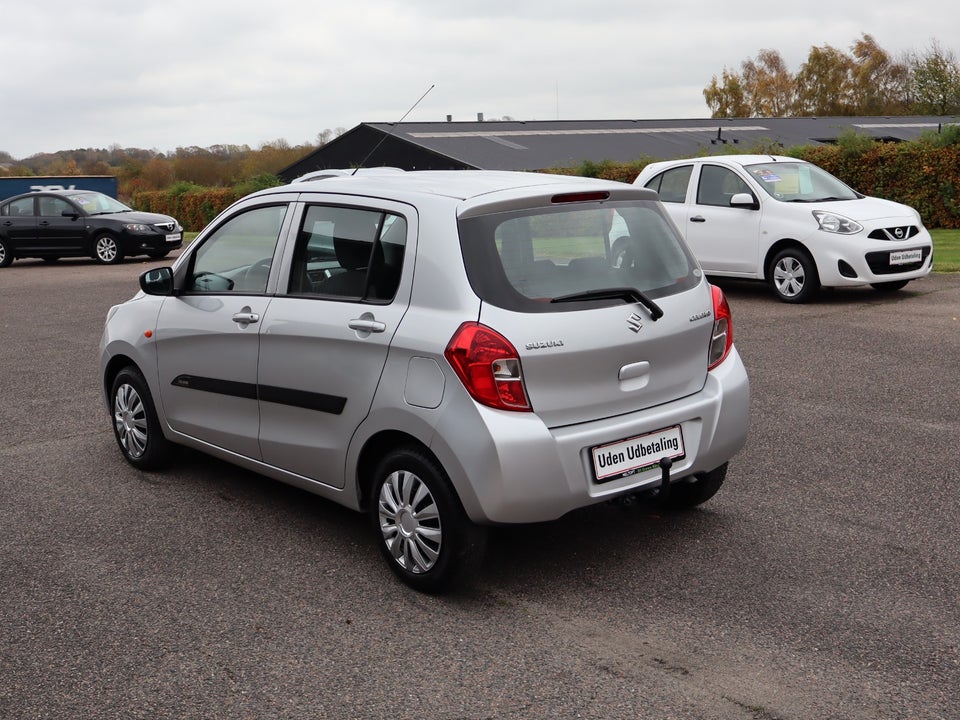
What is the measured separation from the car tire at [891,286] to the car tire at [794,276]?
1056 mm

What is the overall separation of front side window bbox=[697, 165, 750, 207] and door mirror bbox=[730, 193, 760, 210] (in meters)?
0.27

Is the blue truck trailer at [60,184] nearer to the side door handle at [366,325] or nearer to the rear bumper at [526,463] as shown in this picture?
the side door handle at [366,325]

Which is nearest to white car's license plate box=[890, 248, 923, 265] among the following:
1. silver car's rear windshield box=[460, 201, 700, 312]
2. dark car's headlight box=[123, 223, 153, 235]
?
silver car's rear windshield box=[460, 201, 700, 312]

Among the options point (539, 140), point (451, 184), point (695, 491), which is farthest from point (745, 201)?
point (539, 140)

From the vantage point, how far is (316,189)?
200 inches

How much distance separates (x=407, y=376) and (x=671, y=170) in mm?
10413

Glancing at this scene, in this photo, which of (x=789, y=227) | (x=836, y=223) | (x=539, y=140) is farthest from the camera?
(x=539, y=140)

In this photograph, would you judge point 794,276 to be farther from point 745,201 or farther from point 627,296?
point 627,296

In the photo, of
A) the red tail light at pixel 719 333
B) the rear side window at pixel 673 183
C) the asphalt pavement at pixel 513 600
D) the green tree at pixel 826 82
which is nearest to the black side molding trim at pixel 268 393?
the asphalt pavement at pixel 513 600

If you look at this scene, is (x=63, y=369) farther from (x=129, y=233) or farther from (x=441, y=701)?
(x=129, y=233)

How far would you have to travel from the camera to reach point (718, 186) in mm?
13344

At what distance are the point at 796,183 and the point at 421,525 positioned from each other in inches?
397

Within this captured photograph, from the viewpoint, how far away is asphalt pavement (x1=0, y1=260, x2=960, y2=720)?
354cm

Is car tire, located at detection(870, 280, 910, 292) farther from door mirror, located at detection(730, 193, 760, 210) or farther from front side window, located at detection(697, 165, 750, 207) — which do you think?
front side window, located at detection(697, 165, 750, 207)
